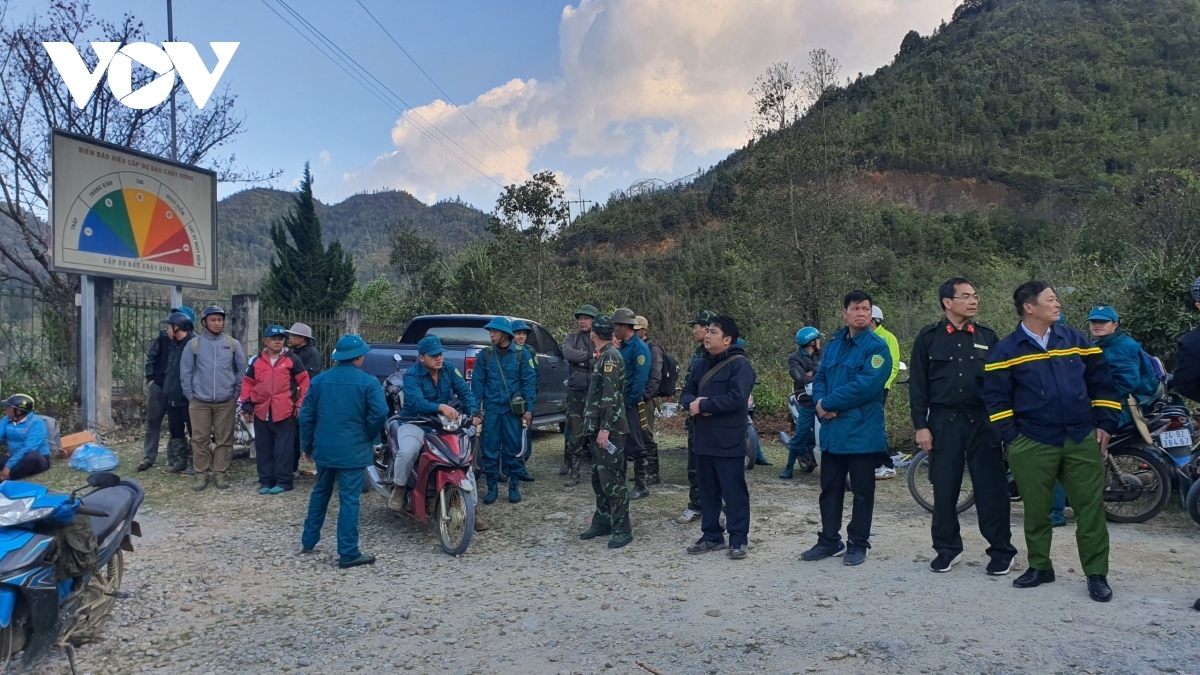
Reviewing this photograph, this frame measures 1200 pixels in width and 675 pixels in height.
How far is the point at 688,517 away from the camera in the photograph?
6.47 meters

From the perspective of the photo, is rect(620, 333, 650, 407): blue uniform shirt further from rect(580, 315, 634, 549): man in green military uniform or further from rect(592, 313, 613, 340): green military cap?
rect(580, 315, 634, 549): man in green military uniform

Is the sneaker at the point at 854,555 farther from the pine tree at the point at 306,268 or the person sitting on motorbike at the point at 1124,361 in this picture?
the pine tree at the point at 306,268

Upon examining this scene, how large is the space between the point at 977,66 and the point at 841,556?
68.0 meters

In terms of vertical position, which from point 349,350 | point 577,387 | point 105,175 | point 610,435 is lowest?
point 610,435

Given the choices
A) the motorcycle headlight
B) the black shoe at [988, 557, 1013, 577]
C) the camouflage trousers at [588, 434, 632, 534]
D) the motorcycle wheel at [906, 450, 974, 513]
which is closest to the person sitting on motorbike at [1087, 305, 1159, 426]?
the motorcycle wheel at [906, 450, 974, 513]

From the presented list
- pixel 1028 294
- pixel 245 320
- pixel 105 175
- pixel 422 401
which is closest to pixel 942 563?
pixel 1028 294

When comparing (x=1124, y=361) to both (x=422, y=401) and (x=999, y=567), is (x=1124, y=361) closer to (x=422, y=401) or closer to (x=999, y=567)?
(x=999, y=567)

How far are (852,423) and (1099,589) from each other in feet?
5.28

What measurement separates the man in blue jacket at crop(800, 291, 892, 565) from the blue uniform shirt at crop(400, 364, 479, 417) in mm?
3077

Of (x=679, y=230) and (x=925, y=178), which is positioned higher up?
(x=925, y=178)

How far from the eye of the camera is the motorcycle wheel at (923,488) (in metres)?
6.52

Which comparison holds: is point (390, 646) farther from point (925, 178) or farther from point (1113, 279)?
point (925, 178)

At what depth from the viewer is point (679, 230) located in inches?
2066

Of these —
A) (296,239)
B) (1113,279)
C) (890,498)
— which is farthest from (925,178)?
(890,498)
